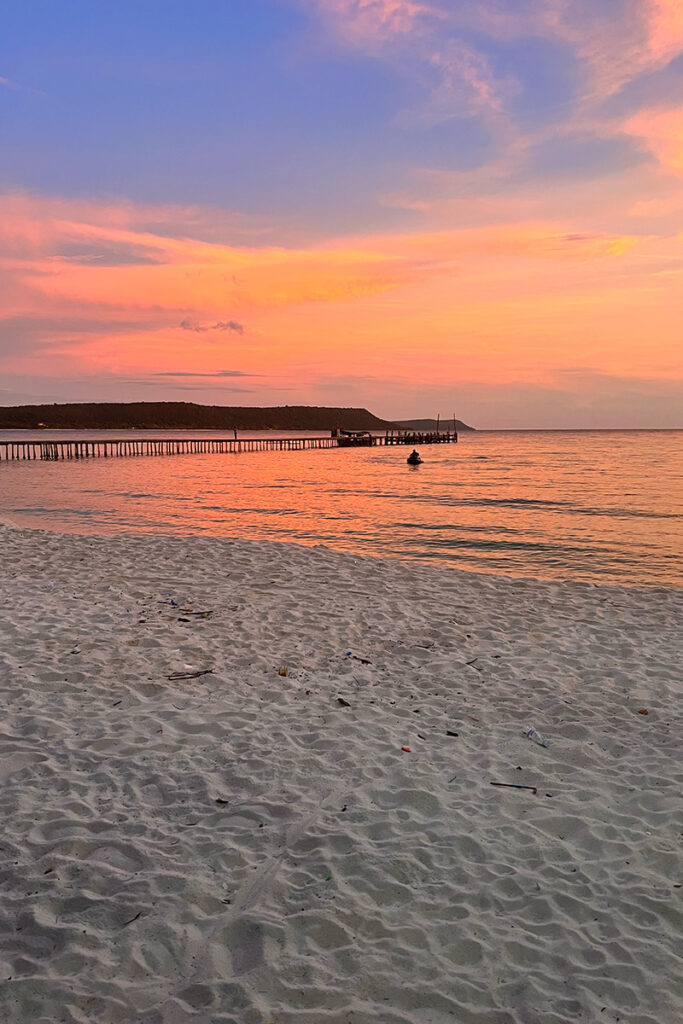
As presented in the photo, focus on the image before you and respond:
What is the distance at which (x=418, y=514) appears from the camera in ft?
83.1

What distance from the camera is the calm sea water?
16797mm

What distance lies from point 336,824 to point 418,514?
21162mm

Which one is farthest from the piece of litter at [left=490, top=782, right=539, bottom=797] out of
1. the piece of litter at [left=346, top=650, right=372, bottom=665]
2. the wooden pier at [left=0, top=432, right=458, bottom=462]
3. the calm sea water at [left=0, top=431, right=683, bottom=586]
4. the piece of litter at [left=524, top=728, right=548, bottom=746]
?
the wooden pier at [left=0, top=432, right=458, bottom=462]

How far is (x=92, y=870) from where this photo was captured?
13.0 feet

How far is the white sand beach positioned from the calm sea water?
7923 mm

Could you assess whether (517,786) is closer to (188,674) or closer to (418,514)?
(188,674)

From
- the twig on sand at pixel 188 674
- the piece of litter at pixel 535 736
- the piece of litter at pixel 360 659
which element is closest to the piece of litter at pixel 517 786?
the piece of litter at pixel 535 736

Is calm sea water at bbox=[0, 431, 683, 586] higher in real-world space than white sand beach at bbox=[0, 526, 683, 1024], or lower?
lower

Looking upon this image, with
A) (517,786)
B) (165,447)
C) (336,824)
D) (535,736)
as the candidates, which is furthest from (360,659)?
(165,447)

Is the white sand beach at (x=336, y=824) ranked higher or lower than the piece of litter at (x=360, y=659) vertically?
higher

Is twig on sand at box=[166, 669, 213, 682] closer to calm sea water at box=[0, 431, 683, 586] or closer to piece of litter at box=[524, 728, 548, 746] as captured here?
piece of litter at box=[524, 728, 548, 746]

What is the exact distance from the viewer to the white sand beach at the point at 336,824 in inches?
127

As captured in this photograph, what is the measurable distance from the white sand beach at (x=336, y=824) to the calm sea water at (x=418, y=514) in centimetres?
792

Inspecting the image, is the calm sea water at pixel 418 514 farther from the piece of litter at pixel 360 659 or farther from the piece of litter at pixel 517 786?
the piece of litter at pixel 517 786
